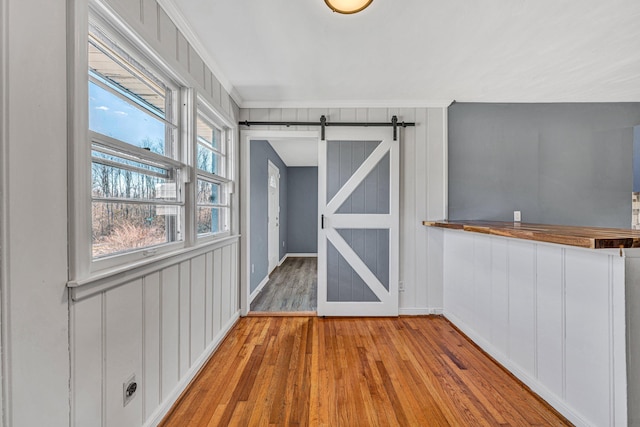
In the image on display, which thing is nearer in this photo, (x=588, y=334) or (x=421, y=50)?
(x=588, y=334)

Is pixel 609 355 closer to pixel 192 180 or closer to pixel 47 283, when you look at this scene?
pixel 47 283

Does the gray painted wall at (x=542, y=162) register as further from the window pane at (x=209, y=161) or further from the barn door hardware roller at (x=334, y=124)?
the window pane at (x=209, y=161)

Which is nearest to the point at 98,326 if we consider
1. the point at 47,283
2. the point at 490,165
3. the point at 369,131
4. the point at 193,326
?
the point at 47,283

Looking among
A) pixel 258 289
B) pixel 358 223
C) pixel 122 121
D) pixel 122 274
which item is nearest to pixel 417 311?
pixel 358 223

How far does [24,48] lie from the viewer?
816mm

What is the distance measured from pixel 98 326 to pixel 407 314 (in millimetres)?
2669

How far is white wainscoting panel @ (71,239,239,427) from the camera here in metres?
1.04

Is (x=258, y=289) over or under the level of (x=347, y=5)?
under

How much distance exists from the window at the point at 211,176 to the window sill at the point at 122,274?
0.37 m

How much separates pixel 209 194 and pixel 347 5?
169 centimetres

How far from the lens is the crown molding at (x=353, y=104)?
2.85m

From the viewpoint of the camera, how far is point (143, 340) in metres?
1.34

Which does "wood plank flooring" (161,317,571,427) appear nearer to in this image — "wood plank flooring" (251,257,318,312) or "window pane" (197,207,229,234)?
"wood plank flooring" (251,257,318,312)

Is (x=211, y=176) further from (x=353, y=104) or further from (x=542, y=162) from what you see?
(x=542, y=162)
